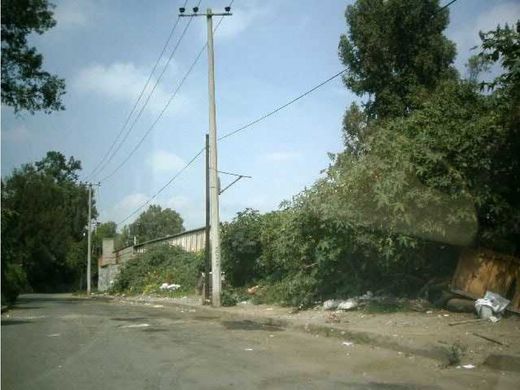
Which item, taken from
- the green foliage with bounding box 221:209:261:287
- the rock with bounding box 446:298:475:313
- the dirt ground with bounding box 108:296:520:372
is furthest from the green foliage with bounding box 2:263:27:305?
the rock with bounding box 446:298:475:313

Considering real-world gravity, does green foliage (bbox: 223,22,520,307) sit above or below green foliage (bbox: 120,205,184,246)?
below

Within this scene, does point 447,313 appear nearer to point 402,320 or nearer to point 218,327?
point 402,320

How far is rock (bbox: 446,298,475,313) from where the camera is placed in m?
11.7

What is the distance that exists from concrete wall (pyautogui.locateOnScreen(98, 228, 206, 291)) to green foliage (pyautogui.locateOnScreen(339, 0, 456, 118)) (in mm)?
16452

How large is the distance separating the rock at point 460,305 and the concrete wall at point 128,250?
24.7 m

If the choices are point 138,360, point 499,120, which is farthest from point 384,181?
point 138,360

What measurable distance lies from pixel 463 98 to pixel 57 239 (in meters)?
54.1

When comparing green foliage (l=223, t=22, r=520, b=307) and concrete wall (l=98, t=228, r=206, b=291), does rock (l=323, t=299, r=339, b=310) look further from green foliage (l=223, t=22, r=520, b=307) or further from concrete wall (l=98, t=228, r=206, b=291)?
concrete wall (l=98, t=228, r=206, b=291)

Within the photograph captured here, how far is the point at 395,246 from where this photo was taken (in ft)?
43.7

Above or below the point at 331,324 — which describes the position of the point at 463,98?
above

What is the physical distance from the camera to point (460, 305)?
11906mm

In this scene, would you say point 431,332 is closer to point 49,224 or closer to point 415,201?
point 415,201

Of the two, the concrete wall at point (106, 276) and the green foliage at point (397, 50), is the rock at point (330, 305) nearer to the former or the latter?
the green foliage at point (397, 50)

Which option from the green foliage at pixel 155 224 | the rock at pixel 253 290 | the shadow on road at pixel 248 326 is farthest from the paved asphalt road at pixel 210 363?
the green foliage at pixel 155 224
